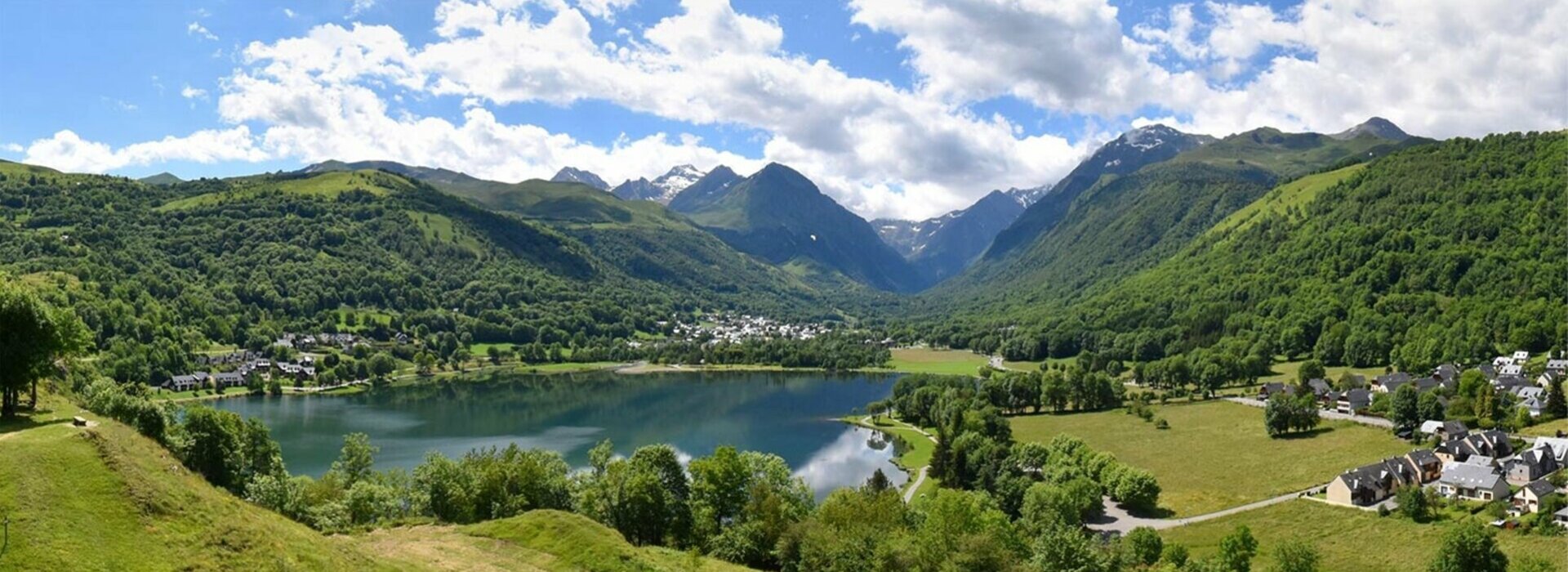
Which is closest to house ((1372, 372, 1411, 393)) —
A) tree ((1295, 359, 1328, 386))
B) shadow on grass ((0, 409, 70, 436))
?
tree ((1295, 359, 1328, 386))

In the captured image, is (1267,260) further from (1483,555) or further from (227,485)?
(227,485)

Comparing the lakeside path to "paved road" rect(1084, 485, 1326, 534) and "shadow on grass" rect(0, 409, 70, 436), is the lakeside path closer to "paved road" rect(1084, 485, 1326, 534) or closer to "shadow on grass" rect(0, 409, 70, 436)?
"paved road" rect(1084, 485, 1326, 534)

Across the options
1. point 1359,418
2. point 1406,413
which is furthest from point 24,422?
point 1359,418

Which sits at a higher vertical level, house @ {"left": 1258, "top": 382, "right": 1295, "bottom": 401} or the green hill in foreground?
the green hill in foreground

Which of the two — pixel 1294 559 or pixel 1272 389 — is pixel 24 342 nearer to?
pixel 1294 559

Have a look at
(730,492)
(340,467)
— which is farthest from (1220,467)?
(340,467)

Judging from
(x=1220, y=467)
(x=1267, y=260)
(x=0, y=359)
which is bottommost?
(x=1220, y=467)
